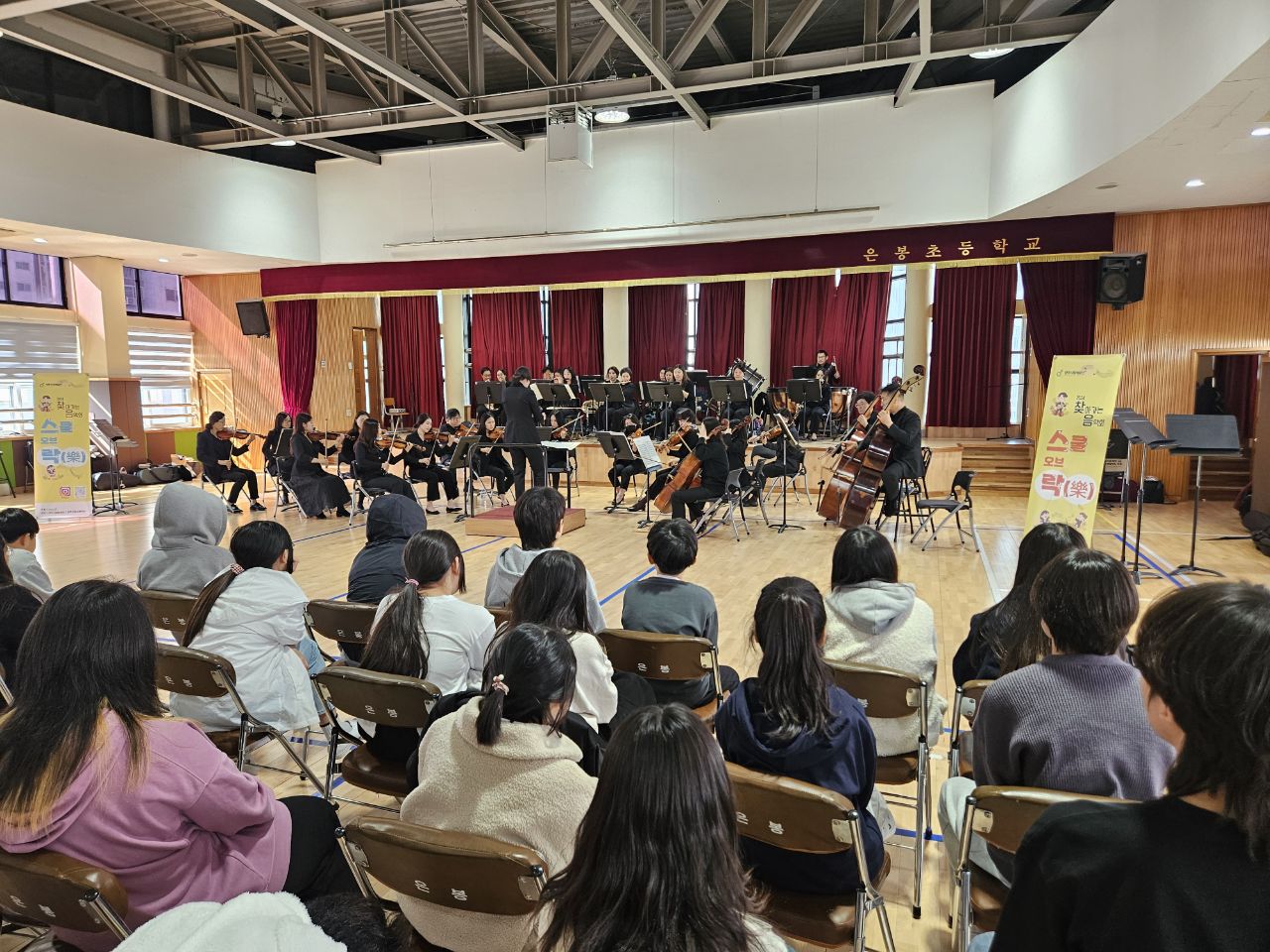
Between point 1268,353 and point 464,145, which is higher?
point 464,145

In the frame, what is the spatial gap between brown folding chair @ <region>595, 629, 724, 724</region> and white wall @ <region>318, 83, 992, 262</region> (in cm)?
840

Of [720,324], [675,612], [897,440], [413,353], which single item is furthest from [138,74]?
[675,612]

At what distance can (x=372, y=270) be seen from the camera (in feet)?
40.6

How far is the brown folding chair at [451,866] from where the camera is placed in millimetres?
1358

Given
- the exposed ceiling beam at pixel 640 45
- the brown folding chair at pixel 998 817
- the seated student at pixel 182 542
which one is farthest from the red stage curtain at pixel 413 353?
the brown folding chair at pixel 998 817

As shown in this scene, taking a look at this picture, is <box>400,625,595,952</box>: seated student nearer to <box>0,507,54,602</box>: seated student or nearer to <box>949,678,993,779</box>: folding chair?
<box>949,678,993,779</box>: folding chair

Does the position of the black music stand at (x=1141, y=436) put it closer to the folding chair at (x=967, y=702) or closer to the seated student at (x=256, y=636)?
the folding chair at (x=967, y=702)

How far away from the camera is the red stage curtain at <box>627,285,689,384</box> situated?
1377 cm

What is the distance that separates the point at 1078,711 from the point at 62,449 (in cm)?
1103

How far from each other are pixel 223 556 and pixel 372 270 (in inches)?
377

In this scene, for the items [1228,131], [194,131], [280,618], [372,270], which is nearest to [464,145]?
[372,270]

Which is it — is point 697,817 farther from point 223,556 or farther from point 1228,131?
point 1228,131

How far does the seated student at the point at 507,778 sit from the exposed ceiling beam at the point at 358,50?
7324mm

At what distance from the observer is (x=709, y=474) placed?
7.76 m
